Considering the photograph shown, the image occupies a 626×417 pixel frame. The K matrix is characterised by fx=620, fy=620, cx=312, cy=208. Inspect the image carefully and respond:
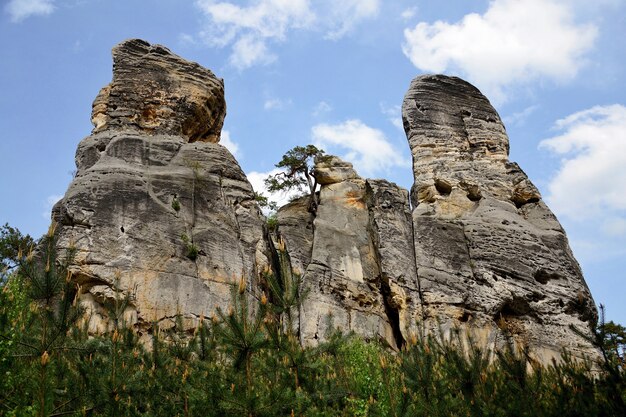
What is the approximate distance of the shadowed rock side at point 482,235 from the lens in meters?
23.4

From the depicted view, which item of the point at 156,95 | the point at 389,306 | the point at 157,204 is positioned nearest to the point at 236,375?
the point at 157,204

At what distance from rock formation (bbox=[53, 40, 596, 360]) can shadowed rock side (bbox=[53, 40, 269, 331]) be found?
0.05 meters

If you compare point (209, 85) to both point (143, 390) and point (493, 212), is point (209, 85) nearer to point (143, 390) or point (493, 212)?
point (493, 212)

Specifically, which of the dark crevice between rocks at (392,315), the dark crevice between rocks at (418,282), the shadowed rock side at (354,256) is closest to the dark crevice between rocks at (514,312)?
the dark crevice between rocks at (418,282)

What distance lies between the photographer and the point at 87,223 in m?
Answer: 19.3

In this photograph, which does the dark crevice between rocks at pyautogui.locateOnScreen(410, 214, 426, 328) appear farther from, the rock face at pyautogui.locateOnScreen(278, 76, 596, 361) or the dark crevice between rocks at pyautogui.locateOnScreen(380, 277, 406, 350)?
the dark crevice between rocks at pyautogui.locateOnScreen(380, 277, 406, 350)

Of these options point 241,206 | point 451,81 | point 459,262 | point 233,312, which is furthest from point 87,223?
point 451,81

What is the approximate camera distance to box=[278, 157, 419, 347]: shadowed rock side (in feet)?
74.1

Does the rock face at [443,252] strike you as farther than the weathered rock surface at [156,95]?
No

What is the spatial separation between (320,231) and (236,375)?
1663cm

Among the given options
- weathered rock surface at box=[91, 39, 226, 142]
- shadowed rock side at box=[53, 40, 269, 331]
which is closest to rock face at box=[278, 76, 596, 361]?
shadowed rock side at box=[53, 40, 269, 331]

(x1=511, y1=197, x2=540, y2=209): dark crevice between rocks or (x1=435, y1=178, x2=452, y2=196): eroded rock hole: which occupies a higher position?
(x1=435, y1=178, x2=452, y2=196): eroded rock hole

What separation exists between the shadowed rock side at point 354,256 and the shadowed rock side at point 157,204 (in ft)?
8.48

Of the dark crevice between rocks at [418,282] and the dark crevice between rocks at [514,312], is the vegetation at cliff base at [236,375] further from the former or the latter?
the dark crevice between rocks at [514,312]
